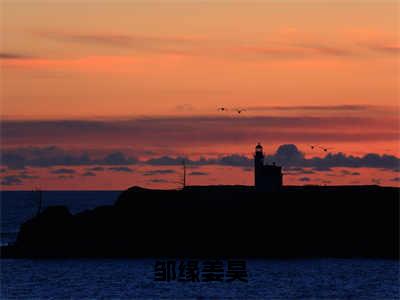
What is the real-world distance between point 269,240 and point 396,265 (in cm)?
1314

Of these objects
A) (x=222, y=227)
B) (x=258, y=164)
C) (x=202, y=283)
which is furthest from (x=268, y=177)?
(x=202, y=283)

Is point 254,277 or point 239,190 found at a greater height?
point 239,190

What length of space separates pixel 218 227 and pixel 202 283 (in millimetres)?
24111

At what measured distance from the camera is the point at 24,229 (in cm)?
10250

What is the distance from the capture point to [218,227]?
104625mm

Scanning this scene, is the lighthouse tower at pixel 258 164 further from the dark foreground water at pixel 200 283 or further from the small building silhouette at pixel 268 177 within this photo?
the dark foreground water at pixel 200 283

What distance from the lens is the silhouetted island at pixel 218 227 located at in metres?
103

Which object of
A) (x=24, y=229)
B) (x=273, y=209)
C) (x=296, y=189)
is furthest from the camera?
(x=296, y=189)

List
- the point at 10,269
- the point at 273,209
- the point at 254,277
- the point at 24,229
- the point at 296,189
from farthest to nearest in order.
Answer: the point at 296,189
the point at 273,209
the point at 24,229
the point at 10,269
the point at 254,277

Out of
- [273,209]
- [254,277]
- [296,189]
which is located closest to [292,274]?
[254,277]

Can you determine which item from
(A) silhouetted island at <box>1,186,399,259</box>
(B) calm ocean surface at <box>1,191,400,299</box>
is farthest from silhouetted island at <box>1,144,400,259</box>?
(B) calm ocean surface at <box>1,191,400,299</box>

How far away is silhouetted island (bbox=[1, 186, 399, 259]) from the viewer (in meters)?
103

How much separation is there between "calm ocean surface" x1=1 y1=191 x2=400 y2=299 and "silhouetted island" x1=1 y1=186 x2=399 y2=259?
3.35m

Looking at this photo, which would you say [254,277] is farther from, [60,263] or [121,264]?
[60,263]
